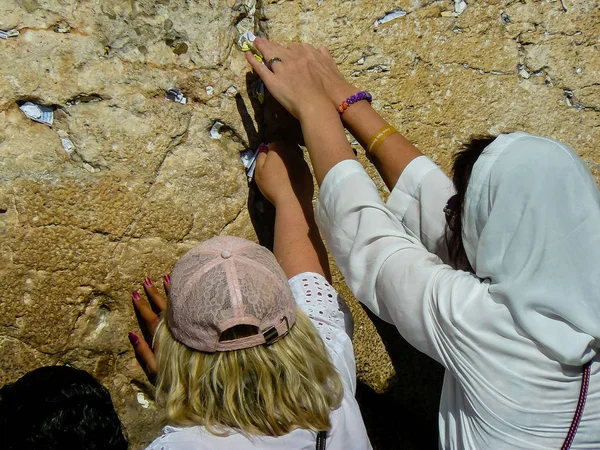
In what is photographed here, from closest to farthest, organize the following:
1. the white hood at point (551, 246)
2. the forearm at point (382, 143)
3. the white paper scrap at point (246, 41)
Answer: the white hood at point (551, 246) < the forearm at point (382, 143) < the white paper scrap at point (246, 41)

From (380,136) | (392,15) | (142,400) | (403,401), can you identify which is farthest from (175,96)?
(403,401)

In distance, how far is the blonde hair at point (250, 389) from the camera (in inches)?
40.3

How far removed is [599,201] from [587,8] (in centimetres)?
97

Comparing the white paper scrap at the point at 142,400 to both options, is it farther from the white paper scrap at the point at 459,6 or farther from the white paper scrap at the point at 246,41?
the white paper scrap at the point at 459,6

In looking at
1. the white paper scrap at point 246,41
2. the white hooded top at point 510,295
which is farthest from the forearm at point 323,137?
the white paper scrap at point 246,41

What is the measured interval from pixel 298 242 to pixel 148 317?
38 centimetres

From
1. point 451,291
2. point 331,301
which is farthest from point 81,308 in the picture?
point 451,291

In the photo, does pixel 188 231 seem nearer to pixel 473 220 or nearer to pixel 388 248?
pixel 388 248

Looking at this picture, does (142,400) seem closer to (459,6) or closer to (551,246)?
(551,246)

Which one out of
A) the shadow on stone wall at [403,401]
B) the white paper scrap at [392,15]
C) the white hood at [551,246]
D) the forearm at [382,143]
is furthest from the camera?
the shadow on stone wall at [403,401]

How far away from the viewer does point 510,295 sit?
97 cm

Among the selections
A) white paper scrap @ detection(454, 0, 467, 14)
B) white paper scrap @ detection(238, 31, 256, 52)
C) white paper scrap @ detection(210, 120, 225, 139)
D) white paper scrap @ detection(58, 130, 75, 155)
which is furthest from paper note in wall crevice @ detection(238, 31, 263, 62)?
white paper scrap @ detection(454, 0, 467, 14)

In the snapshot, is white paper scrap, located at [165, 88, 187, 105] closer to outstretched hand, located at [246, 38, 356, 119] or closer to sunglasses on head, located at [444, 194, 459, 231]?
outstretched hand, located at [246, 38, 356, 119]

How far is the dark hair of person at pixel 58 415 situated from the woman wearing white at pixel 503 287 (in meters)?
0.50
